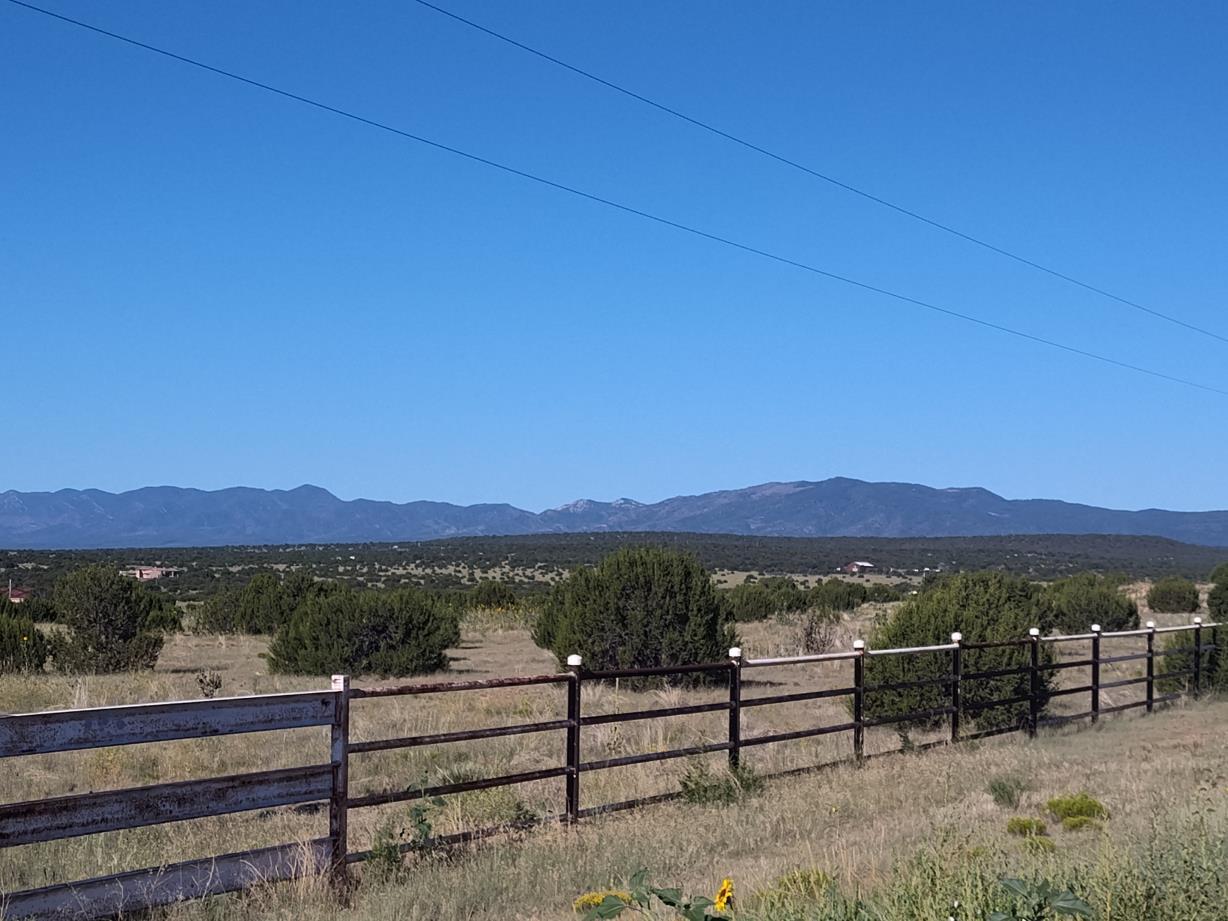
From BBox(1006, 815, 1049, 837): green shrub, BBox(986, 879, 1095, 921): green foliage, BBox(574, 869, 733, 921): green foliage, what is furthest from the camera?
BBox(1006, 815, 1049, 837): green shrub

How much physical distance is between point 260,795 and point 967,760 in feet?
25.6

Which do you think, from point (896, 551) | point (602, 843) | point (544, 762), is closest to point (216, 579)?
point (544, 762)

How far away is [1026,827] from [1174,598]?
137 ft

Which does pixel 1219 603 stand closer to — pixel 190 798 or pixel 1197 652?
pixel 1197 652

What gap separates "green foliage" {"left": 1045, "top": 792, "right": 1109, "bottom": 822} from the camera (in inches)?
368

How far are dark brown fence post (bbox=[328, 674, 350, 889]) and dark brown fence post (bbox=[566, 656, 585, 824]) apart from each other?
6.46ft

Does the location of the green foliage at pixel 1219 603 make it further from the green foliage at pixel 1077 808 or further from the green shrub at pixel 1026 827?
the green shrub at pixel 1026 827

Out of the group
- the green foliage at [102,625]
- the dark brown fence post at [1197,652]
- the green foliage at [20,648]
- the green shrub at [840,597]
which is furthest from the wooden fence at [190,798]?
the green shrub at [840,597]

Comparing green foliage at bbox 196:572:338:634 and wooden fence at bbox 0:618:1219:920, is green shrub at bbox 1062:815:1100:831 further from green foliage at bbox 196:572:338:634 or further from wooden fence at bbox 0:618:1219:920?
green foliage at bbox 196:572:338:634

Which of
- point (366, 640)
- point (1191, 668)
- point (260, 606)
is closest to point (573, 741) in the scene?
→ point (1191, 668)

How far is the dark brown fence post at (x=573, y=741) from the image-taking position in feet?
30.7

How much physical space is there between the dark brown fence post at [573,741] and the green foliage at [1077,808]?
141 inches

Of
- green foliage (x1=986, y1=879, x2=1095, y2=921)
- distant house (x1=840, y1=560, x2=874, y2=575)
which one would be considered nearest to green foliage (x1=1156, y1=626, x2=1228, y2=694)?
green foliage (x1=986, y1=879, x2=1095, y2=921)

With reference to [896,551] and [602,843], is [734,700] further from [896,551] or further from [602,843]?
[896,551]
